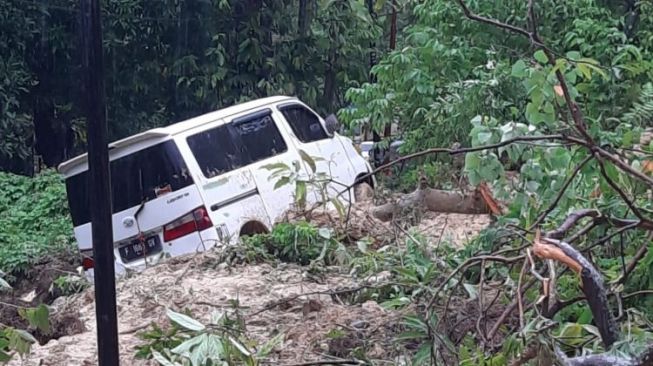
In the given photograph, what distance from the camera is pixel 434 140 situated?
8.09m

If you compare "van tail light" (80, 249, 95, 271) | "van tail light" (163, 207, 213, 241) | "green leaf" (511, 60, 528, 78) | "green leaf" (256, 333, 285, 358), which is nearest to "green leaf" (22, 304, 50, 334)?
"green leaf" (256, 333, 285, 358)

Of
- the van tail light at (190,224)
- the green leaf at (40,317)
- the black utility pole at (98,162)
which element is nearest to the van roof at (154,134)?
the van tail light at (190,224)

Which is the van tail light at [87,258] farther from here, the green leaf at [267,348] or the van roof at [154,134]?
the green leaf at [267,348]

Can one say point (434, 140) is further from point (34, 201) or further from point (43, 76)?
point (43, 76)

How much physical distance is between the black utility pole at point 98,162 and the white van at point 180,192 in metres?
4.03

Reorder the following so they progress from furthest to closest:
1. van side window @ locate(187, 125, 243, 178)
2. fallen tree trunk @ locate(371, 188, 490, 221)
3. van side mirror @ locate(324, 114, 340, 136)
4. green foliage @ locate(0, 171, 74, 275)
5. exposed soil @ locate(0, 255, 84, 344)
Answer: green foliage @ locate(0, 171, 74, 275) → van side mirror @ locate(324, 114, 340, 136) → fallen tree trunk @ locate(371, 188, 490, 221) → van side window @ locate(187, 125, 243, 178) → exposed soil @ locate(0, 255, 84, 344)

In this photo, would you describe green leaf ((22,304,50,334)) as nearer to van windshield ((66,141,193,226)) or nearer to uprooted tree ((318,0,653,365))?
uprooted tree ((318,0,653,365))

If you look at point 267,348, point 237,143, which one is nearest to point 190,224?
point 237,143

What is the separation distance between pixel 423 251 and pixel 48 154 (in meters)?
11.6

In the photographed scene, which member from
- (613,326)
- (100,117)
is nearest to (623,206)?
(613,326)

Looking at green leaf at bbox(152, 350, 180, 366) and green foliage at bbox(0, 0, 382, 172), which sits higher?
green foliage at bbox(0, 0, 382, 172)

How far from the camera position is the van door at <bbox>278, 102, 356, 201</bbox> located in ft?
28.2

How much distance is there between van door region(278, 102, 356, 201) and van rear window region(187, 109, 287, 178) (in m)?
0.26

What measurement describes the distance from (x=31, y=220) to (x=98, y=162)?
30.6 ft
